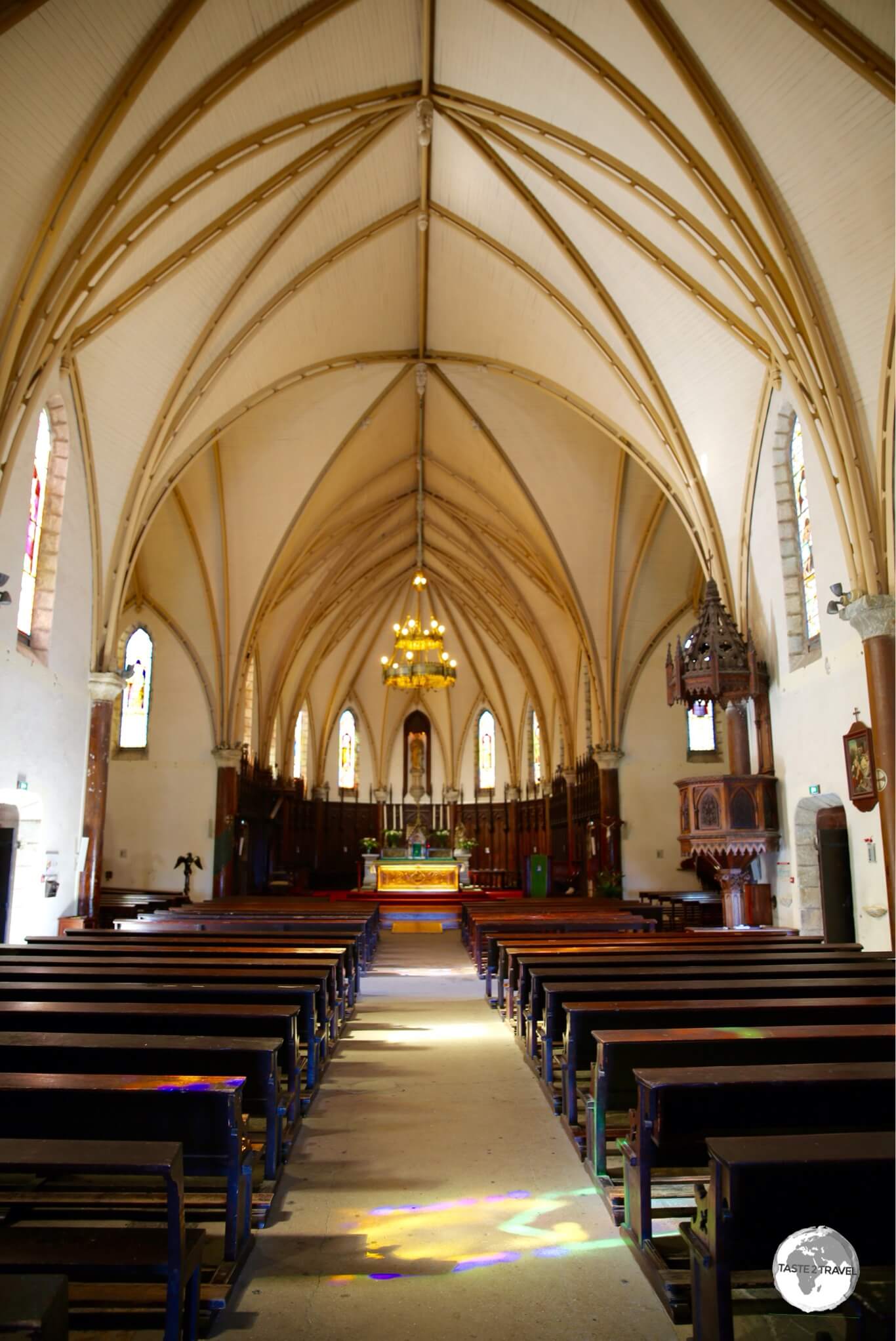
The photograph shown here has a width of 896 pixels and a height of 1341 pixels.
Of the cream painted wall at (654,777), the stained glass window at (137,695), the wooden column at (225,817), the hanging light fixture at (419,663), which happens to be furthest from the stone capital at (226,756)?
the cream painted wall at (654,777)

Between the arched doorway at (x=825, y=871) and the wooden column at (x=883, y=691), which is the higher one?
the wooden column at (x=883, y=691)

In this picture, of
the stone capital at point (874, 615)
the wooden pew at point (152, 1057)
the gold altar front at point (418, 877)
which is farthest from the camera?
the gold altar front at point (418, 877)

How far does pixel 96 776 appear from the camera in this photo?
18.0 m

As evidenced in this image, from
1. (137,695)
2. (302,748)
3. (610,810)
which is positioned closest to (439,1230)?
(610,810)

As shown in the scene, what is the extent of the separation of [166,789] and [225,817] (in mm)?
2089

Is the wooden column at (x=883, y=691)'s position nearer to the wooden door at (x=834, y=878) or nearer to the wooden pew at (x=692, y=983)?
the wooden door at (x=834, y=878)

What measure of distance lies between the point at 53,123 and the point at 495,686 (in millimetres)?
30391

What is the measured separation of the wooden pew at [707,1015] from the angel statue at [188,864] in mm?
19225

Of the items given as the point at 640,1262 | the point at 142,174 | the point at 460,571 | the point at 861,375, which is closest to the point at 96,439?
the point at 142,174

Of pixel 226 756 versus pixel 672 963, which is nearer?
pixel 672 963

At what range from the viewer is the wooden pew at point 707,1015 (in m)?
5.75

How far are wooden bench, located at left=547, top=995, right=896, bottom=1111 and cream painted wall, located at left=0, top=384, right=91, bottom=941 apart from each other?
11048 millimetres

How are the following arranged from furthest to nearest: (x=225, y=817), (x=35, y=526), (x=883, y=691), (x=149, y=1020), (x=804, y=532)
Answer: (x=225, y=817) → (x=804, y=532) → (x=35, y=526) → (x=883, y=691) → (x=149, y=1020)

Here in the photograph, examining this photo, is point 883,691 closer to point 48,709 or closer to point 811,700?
point 811,700
